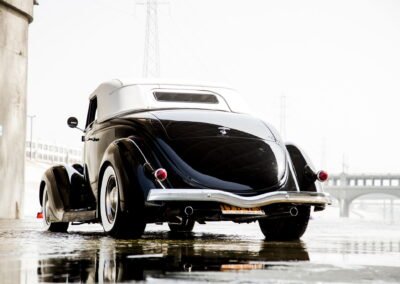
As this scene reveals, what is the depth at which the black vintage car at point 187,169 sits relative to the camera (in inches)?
326

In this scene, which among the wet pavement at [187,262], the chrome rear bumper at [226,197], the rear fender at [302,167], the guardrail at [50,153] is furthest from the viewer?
the guardrail at [50,153]

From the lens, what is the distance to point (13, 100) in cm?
1612

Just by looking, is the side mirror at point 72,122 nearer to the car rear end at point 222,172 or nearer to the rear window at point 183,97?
the rear window at point 183,97

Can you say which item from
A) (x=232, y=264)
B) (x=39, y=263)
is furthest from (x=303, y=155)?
(x=39, y=263)

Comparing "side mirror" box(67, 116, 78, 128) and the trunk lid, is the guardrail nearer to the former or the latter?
"side mirror" box(67, 116, 78, 128)

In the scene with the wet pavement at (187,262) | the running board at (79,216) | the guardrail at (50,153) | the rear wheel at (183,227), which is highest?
the guardrail at (50,153)

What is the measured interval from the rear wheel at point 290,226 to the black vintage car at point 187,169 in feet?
0.04

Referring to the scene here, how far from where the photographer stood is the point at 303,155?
9562mm

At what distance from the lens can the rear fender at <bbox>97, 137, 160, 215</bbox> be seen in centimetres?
823

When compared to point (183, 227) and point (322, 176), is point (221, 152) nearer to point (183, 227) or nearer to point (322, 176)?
point (322, 176)

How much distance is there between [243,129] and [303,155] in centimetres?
99

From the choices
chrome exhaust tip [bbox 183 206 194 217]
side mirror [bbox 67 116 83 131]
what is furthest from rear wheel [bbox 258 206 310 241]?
side mirror [bbox 67 116 83 131]

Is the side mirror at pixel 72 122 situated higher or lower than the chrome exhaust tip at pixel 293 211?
higher

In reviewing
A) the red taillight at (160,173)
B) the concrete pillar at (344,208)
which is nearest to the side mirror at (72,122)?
the red taillight at (160,173)
